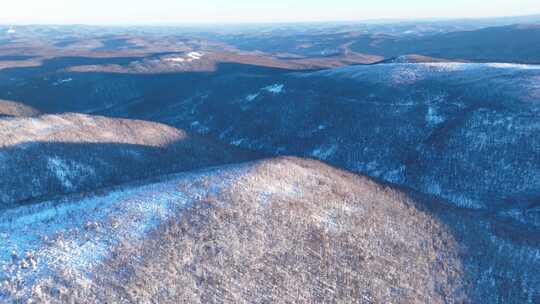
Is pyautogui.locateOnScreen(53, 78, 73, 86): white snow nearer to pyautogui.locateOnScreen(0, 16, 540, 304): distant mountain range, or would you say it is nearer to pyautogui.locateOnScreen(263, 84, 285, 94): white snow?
pyautogui.locateOnScreen(0, 16, 540, 304): distant mountain range

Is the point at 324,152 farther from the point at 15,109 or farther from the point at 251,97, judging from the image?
the point at 15,109

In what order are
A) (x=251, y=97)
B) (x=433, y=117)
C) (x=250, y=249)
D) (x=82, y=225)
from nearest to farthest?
(x=250, y=249) < (x=82, y=225) < (x=433, y=117) < (x=251, y=97)

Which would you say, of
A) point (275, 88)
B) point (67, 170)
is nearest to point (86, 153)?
point (67, 170)

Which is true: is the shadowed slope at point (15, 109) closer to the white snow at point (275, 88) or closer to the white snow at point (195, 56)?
the white snow at point (275, 88)

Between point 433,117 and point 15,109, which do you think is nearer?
point 433,117

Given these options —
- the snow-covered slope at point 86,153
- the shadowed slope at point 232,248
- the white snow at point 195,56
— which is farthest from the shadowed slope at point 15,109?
the shadowed slope at point 232,248

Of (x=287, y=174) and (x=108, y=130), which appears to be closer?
(x=287, y=174)

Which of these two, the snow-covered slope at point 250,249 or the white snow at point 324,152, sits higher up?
the snow-covered slope at point 250,249

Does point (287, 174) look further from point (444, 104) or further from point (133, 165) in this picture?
point (444, 104)

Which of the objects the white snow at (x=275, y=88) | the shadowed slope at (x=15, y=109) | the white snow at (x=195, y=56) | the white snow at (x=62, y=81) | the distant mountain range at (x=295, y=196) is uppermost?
the white snow at (x=195, y=56)

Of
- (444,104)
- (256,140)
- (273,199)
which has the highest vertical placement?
(444,104)

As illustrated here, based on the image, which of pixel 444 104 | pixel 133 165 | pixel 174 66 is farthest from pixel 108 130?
pixel 174 66
